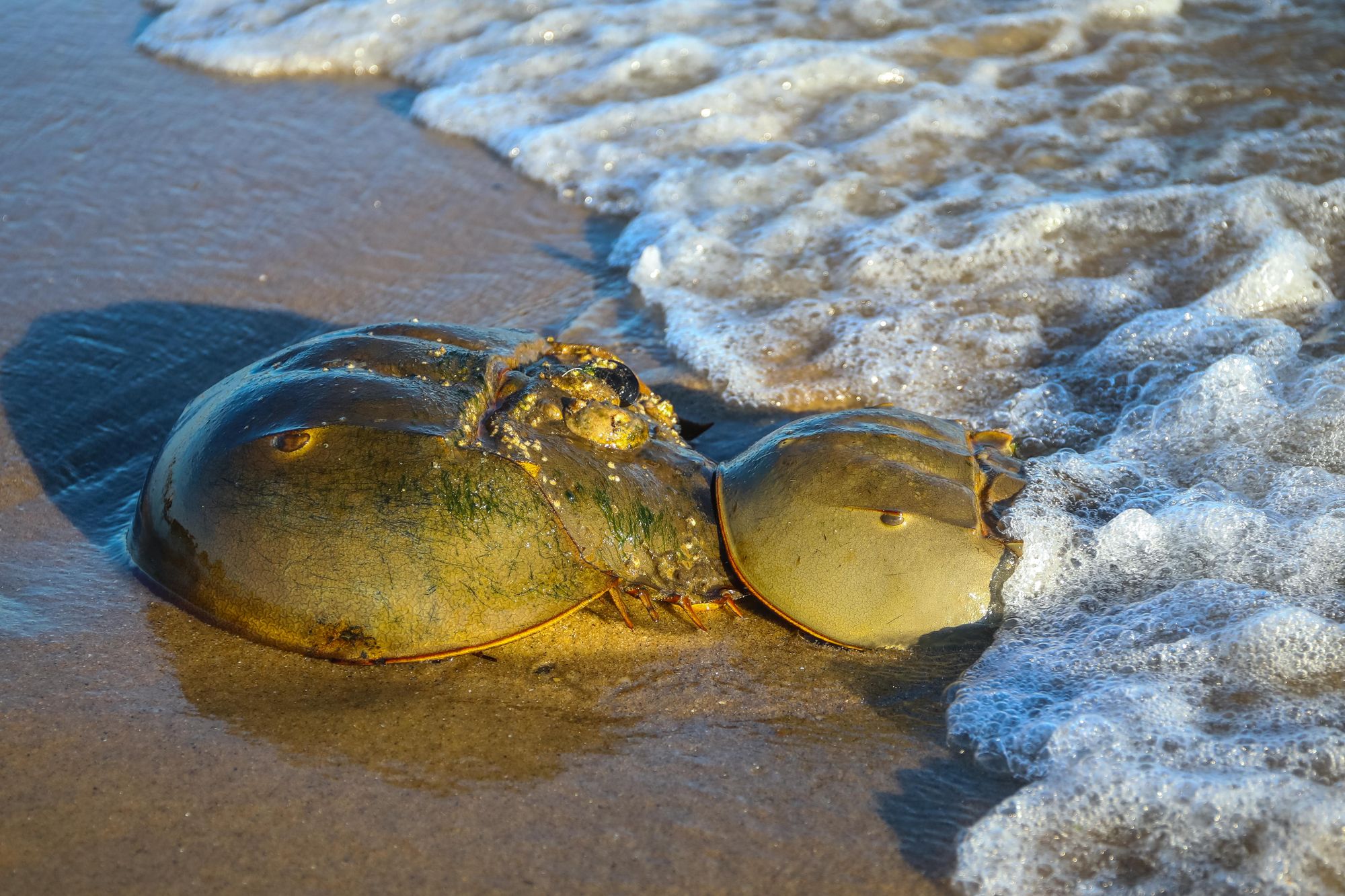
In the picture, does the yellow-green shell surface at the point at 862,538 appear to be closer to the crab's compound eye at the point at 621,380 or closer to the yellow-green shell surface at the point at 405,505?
the yellow-green shell surface at the point at 405,505

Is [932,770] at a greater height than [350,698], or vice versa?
[350,698]

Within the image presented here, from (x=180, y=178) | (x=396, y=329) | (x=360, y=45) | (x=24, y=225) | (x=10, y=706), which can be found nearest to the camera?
(x=10, y=706)

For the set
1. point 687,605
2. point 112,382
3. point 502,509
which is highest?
point 502,509

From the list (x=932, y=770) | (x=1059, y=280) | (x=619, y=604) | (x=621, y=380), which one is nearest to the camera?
(x=932, y=770)

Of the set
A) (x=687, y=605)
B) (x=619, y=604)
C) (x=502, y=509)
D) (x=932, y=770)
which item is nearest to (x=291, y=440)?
(x=502, y=509)

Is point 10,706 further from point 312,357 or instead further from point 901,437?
point 901,437

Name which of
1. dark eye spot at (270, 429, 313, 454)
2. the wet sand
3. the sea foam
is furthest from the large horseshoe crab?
the sea foam

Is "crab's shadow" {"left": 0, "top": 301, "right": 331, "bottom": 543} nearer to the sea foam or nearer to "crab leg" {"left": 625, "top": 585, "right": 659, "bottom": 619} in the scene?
"crab leg" {"left": 625, "top": 585, "right": 659, "bottom": 619}

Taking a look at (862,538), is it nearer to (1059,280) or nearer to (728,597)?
(728,597)

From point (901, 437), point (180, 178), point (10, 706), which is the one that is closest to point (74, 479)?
point (10, 706)
